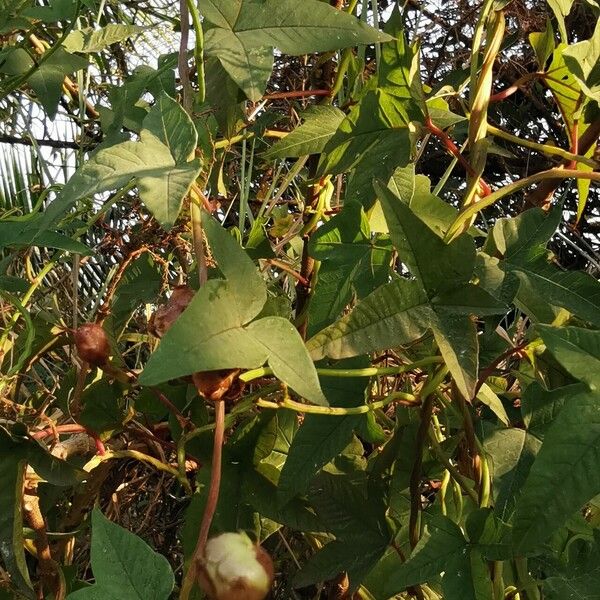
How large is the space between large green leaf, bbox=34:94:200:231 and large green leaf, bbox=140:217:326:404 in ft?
0.09

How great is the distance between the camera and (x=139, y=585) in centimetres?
38

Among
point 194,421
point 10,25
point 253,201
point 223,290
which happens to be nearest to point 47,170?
point 253,201

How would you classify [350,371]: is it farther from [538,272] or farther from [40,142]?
[40,142]

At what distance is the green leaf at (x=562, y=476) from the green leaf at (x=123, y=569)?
17cm

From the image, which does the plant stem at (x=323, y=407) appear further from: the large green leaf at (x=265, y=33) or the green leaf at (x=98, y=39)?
the green leaf at (x=98, y=39)

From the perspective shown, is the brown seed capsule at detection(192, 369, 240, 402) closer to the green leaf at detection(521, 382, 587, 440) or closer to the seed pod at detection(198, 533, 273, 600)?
the seed pod at detection(198, 533, 273, 600)

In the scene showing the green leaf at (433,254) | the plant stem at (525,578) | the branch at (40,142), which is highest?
the green leaf at (433,254)

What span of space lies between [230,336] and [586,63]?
1.21 ft

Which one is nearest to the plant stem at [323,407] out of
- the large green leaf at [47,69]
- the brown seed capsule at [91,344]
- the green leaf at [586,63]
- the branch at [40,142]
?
the brown seed capsule at [91,344]

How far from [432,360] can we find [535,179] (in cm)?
13

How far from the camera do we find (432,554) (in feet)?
1.66

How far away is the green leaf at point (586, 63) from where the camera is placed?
1.91 feet

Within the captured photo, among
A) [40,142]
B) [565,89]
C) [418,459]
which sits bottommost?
[40,142]

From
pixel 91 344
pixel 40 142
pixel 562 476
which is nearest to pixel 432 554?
pixel 562 476
